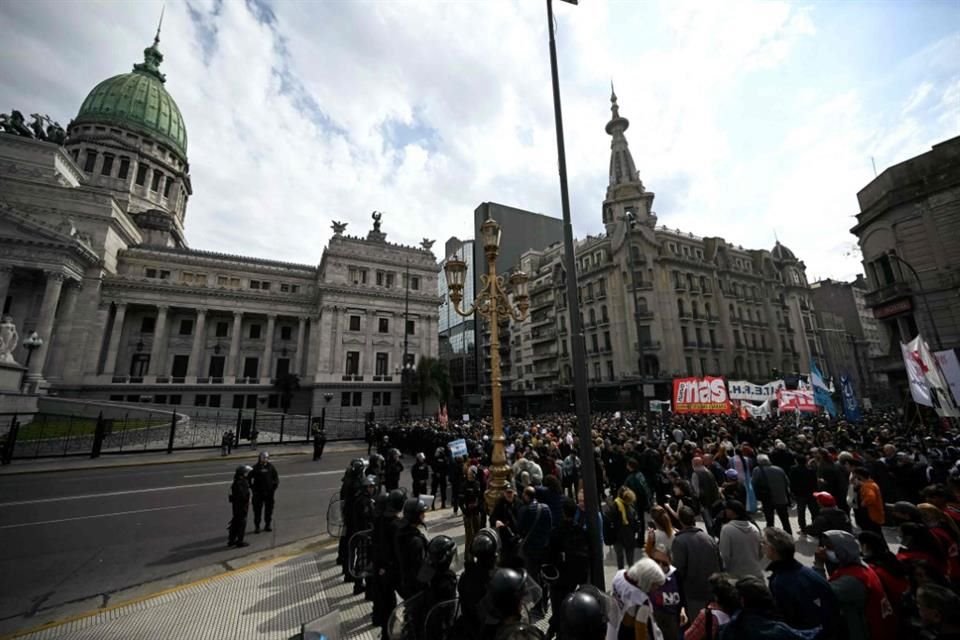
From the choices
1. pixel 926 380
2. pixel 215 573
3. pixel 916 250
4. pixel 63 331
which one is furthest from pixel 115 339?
pixel 916 250

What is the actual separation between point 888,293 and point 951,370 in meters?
21.6

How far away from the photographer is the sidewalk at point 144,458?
1572 centimetres

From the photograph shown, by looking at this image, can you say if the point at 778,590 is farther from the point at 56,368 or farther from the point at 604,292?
the point at 56,368

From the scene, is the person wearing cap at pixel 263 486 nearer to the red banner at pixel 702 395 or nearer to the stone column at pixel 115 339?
the red banner at pixel 702 395

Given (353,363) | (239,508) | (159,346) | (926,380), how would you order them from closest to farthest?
(239,508) → (926,380) → (159,346) → (353,363)

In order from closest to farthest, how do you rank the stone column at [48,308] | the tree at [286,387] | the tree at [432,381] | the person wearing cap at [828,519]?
the person wearing cap at [828,519] < the stone column at [48,308] < the tree at [432,381] < the tree at [286,387]

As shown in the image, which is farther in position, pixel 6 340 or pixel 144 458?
pixel 6 340

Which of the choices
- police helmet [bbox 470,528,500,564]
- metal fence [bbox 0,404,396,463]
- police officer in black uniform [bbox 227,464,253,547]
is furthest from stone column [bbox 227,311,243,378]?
police helmet [bbox 470,528,500,564]

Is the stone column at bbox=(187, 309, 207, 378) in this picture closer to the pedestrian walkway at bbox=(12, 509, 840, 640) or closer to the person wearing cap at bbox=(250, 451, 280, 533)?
the person wearing cap at bbox=(250, 451, 280, 533)

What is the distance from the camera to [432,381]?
38.4 metres

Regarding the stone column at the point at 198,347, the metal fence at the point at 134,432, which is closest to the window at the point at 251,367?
the stone column at the point at 198,347

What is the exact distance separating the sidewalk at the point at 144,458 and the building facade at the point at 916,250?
36.3 m

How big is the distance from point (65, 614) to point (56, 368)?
43587mm

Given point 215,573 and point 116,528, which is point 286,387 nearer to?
point 116,528
